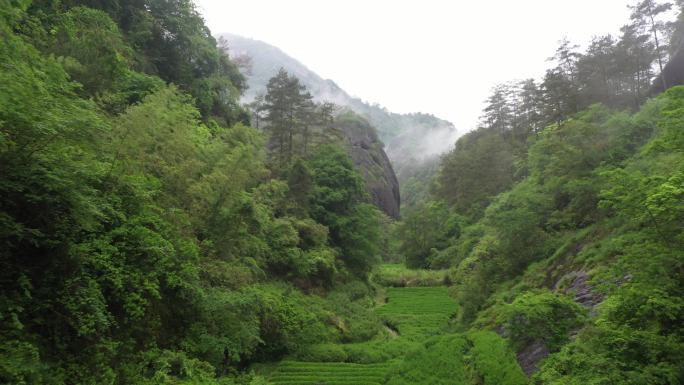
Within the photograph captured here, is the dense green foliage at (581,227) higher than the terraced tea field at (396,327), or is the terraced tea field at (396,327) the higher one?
the dense green foliage at (581,227)

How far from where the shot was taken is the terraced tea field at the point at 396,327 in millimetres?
17514

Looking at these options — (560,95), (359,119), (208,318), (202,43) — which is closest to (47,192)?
(208,318)

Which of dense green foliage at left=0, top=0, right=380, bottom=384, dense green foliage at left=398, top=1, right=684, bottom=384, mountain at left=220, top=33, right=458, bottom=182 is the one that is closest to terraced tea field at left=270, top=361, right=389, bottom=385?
dense green foliage at left=0, top=0, right=380, bottom=384

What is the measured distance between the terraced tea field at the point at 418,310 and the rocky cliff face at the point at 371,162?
29.0 metres

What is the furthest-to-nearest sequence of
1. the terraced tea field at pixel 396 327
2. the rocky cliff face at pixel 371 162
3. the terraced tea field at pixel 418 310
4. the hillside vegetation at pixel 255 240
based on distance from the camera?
1. the rocky cliff face at pixel 371 162
2. the terraced tea field at pixel 418 310
3. the terraced tea field at pixel 396 327
4. the hillside vegetation at pixel 255 240

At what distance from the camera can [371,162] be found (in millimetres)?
73188

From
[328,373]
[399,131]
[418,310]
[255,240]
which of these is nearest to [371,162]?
[418,310]

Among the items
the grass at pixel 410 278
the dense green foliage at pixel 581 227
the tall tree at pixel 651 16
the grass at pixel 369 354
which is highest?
the tall tree at pixel 651 16

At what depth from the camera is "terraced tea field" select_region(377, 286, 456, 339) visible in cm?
2736

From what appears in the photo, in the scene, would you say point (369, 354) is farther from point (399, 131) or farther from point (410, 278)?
point (399, 131)

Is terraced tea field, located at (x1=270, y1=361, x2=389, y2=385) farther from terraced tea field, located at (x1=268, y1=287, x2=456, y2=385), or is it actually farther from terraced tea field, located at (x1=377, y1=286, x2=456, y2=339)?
terraced tea field, located at (x1=377, y1=286, x2=456, y2=339)

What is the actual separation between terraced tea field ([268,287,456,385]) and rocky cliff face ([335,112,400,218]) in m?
29.0

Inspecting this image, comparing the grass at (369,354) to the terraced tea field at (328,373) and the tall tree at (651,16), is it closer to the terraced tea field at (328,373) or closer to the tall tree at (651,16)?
the terraced tea field at (328,373)

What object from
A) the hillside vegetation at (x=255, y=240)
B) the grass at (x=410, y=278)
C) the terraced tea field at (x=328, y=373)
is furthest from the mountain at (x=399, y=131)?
the terraced tea field at (x=328, y=373)
